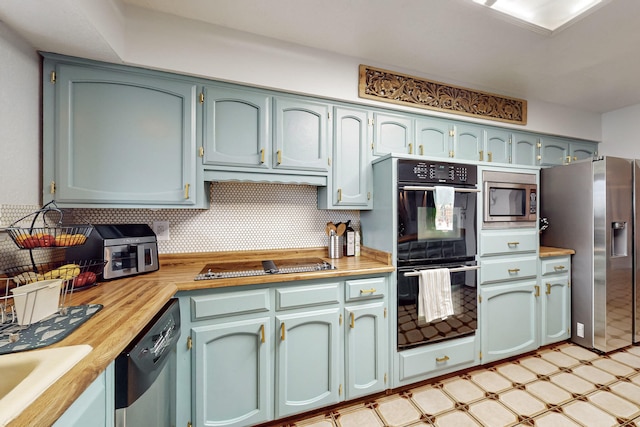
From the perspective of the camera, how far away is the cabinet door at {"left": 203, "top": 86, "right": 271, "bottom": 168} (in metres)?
1.63

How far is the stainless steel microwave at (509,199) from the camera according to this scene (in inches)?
78.6

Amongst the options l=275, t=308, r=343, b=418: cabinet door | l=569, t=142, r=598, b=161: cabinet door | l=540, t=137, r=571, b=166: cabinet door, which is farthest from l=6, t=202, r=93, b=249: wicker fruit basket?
l=569, t=142, r=598, b=161: cabinet door

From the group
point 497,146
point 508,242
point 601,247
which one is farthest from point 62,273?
point 601,247

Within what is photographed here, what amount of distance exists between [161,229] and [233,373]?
1.06 metres

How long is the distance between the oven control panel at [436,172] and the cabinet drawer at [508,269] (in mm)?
664

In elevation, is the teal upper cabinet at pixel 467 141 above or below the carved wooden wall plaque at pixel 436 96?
below

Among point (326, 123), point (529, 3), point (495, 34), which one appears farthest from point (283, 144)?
point (529, 3)

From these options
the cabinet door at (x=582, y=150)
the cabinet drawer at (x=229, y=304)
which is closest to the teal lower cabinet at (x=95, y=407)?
the cabinet drawer at (x=229, y=304)

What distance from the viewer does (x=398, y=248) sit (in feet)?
5.71

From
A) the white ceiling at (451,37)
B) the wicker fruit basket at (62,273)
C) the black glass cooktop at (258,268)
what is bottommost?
the black glass cooktop at (258,268)

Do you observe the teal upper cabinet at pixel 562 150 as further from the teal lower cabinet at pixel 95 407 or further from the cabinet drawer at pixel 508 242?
the teal lower cabinet at pixel 95 407

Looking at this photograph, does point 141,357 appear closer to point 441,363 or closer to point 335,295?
point 335,295

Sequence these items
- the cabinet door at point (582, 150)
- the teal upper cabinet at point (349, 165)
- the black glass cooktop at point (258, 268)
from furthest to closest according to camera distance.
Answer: the cabinet door at point (582, 150)
the teal upper cabinet at point (349, 165)
the black glass cooktop at point (258, 268)

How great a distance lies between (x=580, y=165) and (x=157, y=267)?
3.52m
